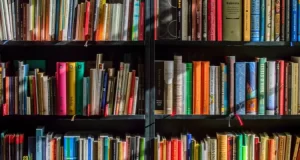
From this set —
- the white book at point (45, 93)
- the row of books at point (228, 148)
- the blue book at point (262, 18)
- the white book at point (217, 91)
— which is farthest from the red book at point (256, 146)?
the white book at point (45, 93)

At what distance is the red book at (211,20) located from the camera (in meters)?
2.33

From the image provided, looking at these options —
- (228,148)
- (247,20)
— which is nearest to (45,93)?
(228,148)

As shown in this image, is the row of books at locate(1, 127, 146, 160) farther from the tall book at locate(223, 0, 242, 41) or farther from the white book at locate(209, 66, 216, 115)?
the tall book at locate(223, 0, 242, 41)

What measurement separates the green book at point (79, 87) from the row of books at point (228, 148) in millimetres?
414

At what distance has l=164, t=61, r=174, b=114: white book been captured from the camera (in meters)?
2.35

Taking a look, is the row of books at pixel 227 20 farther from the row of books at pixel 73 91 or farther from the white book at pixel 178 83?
the row of books at pixel 73 91

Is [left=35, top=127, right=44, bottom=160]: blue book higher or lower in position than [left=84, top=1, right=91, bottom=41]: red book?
lower

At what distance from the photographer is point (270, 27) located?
235 cm

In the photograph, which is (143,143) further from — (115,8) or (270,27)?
(270,27)

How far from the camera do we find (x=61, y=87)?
92.4 inches

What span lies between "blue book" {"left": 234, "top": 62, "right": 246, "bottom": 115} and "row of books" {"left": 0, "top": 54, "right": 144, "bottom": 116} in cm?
47

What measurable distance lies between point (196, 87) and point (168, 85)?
0.14 metres

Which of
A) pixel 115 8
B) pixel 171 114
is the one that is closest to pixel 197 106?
pixel 171 114

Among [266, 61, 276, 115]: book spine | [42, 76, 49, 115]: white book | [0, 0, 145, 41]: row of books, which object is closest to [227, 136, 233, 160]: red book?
[266, 61, 276, 115]: book spine
